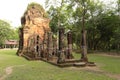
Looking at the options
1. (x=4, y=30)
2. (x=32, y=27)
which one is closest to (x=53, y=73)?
(x=32, y=27)

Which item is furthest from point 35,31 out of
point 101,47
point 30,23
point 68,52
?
point 101,47

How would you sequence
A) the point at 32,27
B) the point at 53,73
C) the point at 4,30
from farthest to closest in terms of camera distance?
the point at 4,30
the point at 32,27
the point at 53,73

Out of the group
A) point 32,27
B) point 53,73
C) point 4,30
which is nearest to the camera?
point 53,73

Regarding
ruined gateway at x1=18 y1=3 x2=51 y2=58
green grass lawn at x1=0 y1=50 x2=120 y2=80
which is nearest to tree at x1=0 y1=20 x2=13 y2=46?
ruined gateway at x1=18 y1=3 x2=51 y2=58

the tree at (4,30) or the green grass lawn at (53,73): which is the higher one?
the tree at (4,30)

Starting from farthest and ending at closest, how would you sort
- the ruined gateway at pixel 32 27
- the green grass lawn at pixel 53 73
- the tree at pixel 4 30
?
the tree at pixel 4 30 → the ruined gateway at pixel 32 27 → the green grass lawn at pixel 53 73

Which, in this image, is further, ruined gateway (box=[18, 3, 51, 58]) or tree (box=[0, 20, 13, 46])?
tree (box=[0, 20, 13, 46])

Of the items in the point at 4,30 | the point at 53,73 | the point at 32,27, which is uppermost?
the point at 4,30

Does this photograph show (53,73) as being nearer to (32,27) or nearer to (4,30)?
(32,27)

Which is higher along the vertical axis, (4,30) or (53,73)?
(4,30)

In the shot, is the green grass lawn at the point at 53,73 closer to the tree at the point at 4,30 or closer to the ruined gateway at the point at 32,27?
the ruined gateway at the point at 32,27

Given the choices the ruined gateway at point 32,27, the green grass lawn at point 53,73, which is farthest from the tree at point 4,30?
the green grass lawn at point 53,73

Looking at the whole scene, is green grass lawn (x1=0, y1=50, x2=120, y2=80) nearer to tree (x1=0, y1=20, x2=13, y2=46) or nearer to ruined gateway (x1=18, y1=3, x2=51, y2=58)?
ruined gateway (x1=18, y1=3, x2=51, y2=58)

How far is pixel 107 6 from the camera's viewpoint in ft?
156
